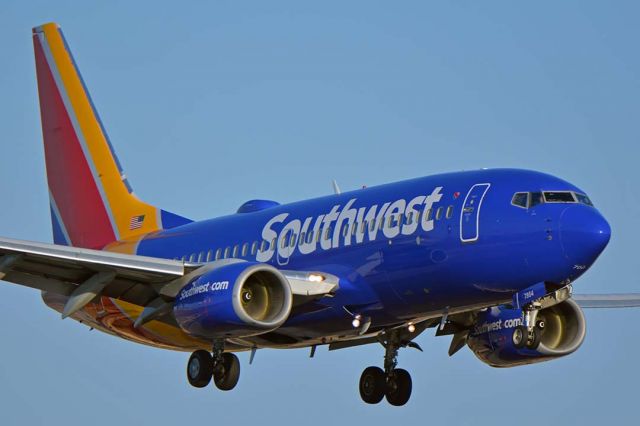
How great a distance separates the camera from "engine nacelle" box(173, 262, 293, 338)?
→ 34.8 m

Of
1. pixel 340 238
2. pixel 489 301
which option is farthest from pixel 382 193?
pixel 489 301

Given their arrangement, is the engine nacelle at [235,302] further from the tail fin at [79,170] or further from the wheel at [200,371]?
the tail fin at [79,170]

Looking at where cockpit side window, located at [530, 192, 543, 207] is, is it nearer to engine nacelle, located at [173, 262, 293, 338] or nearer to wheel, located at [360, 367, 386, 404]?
engine nacelle, located at [173, 262, 293, 338]

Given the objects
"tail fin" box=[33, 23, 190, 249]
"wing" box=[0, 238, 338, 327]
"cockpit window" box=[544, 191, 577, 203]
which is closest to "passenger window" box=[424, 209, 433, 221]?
"cockpit window" box=[544, 191, 577, 203]

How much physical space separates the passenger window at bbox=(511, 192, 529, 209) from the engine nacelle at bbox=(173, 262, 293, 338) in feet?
18.0

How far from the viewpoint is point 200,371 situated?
38.1 m

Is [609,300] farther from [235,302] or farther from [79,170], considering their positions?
[79,170]

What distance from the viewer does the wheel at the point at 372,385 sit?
4081 cm

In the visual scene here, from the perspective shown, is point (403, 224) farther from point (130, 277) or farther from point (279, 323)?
point (130, 277)

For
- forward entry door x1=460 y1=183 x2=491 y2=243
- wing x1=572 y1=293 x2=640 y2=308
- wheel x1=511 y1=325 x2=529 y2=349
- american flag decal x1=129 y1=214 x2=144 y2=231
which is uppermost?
american flag decal x1=129 y1=214 x2=144 y2=231

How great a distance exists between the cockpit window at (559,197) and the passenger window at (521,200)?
1.34 feet

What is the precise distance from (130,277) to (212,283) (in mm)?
2888

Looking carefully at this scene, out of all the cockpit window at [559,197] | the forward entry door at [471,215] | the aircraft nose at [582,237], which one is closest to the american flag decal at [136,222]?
the forward entry door at [471,215]

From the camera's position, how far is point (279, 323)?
34906 mm
